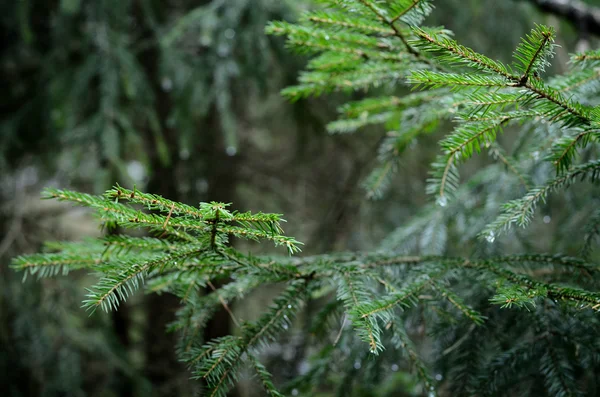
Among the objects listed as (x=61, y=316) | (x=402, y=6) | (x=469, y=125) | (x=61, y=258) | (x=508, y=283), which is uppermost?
(x=402, y=6)

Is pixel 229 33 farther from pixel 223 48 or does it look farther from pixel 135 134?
pixel 135 134

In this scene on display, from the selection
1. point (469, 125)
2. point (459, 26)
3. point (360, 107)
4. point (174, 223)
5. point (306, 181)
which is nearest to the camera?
point (174, 223)

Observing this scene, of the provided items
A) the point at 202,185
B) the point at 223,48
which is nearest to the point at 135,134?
the point at 223,48

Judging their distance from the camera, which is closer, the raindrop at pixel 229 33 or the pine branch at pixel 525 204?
the pine branch at pixel 525 204

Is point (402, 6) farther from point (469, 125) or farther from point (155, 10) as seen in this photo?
point (155, 10)

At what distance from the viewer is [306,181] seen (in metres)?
3.82

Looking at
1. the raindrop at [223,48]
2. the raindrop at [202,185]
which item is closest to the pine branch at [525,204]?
the raindrop at [223,48]

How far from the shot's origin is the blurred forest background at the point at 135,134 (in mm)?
2223

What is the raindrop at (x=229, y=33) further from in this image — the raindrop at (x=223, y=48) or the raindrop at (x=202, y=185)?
the raindrop at (x=202, y=185)

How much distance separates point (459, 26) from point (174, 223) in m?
2.99

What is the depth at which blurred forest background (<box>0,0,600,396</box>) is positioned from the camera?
222 centimetres

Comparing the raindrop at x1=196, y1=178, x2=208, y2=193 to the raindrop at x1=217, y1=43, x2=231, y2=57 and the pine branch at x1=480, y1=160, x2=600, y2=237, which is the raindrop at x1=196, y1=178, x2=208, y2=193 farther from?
the pine branch at x1=480, y1=160, x2=600, y2=237

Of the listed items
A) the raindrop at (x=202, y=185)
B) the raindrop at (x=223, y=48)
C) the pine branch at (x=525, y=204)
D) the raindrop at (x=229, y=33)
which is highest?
the pine branch at (x=525, y=204)

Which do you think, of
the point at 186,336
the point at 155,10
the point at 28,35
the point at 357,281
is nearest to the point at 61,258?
the point at 186,336
